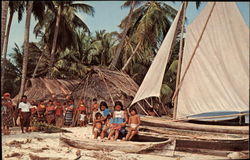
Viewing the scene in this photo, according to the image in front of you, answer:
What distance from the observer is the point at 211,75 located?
5.67 m

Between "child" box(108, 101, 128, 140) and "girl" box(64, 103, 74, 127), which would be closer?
"child" box(108, 101, 128, 140)

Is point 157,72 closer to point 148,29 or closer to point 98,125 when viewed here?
point 98,125

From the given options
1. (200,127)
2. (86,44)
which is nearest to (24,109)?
(200,127)

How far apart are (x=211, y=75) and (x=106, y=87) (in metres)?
8.68

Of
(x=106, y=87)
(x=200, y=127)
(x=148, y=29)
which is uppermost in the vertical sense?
(x=148, y=29)

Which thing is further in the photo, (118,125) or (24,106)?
(24,106)

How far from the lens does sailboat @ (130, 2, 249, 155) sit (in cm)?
431

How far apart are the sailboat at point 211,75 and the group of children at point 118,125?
753mm

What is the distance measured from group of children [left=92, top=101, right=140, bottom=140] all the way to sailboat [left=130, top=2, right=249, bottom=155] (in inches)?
29.7

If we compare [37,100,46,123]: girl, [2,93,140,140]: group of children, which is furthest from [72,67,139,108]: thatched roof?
[37,100,46,123]: girl

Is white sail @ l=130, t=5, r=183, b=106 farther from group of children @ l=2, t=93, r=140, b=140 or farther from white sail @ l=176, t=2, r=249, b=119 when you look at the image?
group of children @ l=2, t=93, r=140, b=140

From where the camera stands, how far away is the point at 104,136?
26.3 ft

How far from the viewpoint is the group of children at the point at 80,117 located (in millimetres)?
7504

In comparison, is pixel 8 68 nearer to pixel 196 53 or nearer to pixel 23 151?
pixel 23 151
